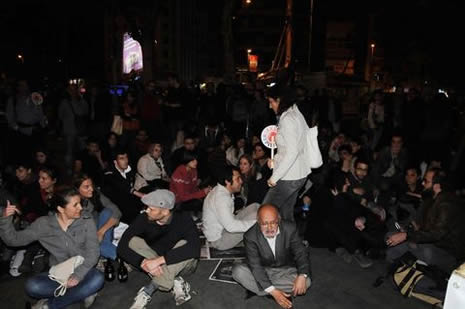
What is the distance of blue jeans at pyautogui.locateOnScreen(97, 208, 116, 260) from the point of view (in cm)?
500

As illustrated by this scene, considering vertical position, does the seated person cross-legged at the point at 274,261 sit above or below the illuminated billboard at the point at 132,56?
below

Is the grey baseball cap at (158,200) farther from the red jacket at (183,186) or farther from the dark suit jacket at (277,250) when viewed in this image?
the red jacket at (183,186)

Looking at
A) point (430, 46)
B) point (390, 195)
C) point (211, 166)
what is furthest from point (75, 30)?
point (390, 195)

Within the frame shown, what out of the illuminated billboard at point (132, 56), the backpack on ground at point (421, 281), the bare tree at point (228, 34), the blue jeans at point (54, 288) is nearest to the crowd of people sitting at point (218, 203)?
the blue jeans at point (54, 288)

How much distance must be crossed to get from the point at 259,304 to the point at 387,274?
168 cm

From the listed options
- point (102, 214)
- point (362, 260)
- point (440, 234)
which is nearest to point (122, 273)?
point (102, 214)

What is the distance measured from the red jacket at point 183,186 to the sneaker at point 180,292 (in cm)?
230

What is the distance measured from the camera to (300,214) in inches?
272

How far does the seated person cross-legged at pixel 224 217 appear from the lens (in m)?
5.17

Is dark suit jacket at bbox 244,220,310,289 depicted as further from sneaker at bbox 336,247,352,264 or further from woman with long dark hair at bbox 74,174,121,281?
woman with long dark hair at bbox 74,174,121,281

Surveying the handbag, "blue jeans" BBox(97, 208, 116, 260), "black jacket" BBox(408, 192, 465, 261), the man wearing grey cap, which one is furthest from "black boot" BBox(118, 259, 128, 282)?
"black jacket" BBox(408, 192, 465, 261)

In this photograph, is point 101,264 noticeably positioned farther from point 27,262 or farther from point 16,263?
point 16,263

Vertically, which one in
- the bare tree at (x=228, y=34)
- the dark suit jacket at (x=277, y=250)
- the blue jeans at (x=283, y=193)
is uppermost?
the bare tree at (x=228, y=34)

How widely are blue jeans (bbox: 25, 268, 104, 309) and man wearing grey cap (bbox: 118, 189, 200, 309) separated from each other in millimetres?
431
